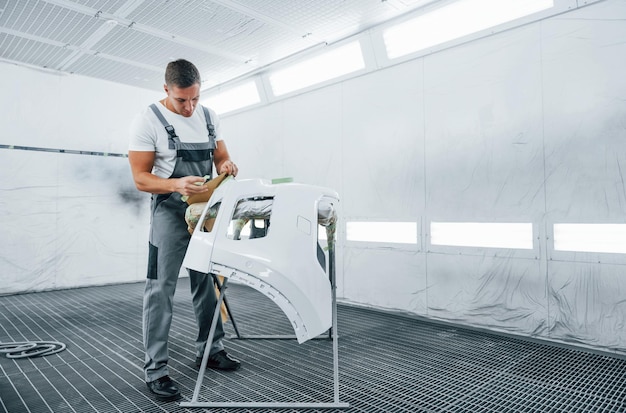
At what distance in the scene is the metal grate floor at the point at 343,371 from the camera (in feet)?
6.04

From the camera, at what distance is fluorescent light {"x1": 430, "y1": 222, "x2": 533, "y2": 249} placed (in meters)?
2.88

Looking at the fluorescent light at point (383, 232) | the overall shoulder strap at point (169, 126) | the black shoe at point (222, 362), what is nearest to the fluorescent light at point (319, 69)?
the fluorescent light at point (383, 232)

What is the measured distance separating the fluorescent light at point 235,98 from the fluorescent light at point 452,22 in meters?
2.05

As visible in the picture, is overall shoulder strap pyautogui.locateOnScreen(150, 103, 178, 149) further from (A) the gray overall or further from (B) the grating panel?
(B) the grating panel

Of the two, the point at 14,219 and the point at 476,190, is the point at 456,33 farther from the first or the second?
the point at 14,219

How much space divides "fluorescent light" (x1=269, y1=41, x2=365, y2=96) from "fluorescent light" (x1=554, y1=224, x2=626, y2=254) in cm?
232

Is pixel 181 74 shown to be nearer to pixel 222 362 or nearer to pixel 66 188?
pixel 222 362

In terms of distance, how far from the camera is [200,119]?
2217mm

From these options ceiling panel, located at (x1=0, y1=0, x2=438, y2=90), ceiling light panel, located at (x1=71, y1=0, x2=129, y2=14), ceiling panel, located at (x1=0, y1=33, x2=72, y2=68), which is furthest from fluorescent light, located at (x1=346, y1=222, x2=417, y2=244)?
ceiling panel, located at (x1=0, y1=33, x2=72, y2=68)

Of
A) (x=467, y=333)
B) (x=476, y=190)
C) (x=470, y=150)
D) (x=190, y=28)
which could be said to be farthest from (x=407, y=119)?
(x=190, y=28)

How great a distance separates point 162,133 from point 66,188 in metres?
3.79

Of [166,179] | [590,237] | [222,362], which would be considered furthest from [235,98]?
A: [590,237]

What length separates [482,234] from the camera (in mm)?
3080

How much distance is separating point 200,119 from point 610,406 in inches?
96.5
